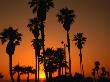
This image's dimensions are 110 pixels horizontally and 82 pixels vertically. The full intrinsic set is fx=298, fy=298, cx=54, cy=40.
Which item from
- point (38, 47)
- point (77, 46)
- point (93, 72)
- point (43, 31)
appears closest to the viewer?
point (43, 31)

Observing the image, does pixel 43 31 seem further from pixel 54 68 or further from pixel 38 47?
pixel 54 68

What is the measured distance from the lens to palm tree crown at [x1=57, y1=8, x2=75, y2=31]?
72.2 meters

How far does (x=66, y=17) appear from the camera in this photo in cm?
7331

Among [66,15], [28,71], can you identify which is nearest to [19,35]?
[66,15]

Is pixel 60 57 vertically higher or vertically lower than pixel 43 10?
lower

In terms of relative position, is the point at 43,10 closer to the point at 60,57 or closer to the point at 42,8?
the point at 42,8

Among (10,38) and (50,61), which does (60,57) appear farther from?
(10,38)

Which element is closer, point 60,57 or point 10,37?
point 10,37

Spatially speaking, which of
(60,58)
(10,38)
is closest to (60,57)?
(60,58)

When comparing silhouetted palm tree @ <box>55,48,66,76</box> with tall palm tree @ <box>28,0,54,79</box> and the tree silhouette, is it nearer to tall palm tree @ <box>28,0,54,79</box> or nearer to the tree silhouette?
the tree silhouette

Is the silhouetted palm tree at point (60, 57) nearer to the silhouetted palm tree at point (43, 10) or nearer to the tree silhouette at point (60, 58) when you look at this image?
the tree silhouette at point (60, 58)

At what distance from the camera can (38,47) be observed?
77.6m

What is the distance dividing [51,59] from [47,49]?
3.36 metres

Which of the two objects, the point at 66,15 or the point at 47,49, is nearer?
the point at 66,15
